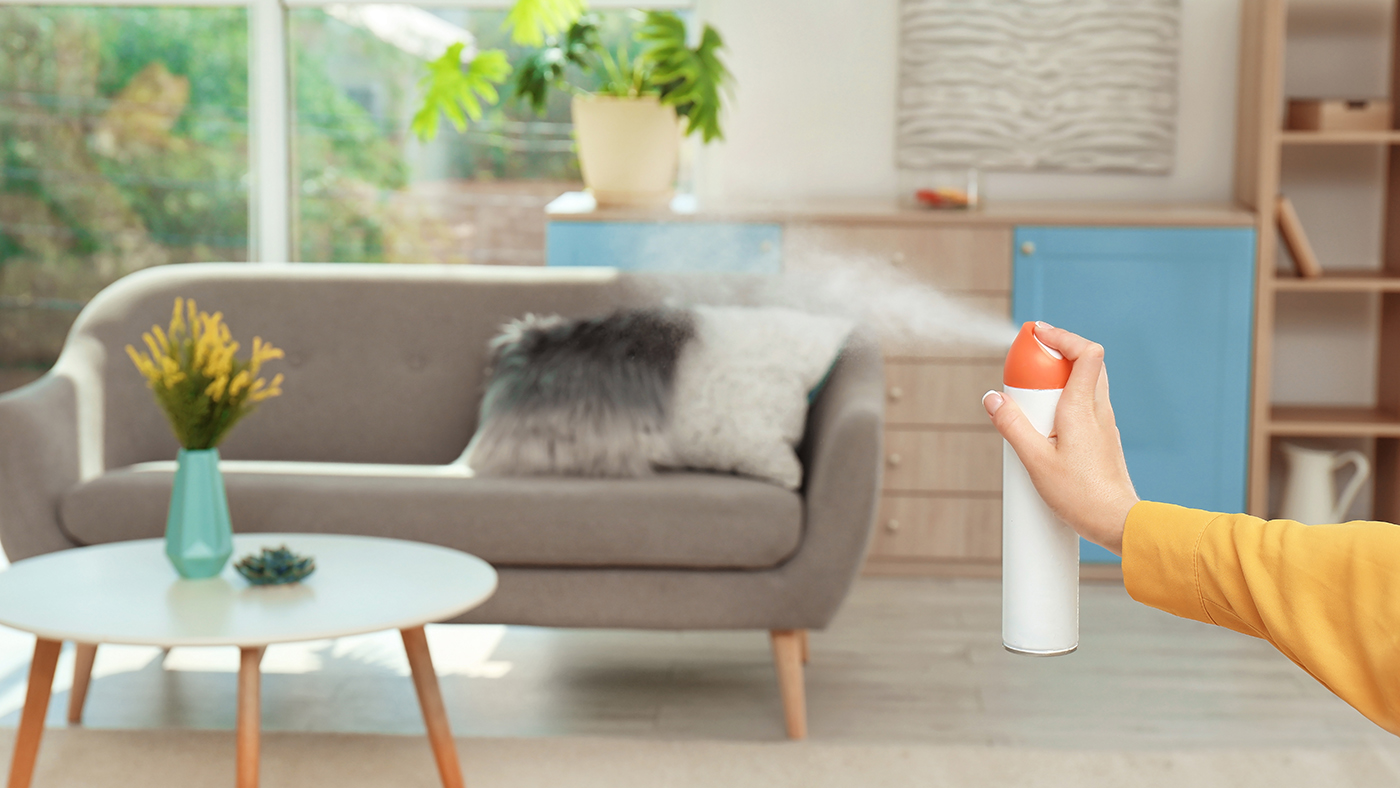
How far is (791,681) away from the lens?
2332mm

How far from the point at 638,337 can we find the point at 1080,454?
6.82 feet

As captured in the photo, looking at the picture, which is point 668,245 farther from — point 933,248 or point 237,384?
point 237,384

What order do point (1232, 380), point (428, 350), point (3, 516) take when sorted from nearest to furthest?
point (3, 516) < point (428, 350) < point (1232, 380)

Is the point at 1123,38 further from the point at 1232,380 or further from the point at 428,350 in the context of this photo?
the point at 428,350

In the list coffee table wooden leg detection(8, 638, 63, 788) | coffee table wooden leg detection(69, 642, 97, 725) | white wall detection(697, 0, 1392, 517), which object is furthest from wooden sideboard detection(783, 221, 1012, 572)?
coffee table wooden leg detection(8, 638, 63, 788)

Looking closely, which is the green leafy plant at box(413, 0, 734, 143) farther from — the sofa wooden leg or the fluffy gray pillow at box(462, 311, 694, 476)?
the sofa wooden leg

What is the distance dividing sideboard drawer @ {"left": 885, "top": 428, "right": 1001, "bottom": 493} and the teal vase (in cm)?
196

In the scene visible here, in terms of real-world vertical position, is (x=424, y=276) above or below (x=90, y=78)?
below

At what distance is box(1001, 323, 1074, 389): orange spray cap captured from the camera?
0.70m

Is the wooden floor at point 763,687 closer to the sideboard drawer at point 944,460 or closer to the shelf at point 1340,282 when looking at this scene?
the sideboard drawer at point 944,460

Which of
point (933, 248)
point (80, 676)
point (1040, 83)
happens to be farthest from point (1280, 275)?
point (80, 676)

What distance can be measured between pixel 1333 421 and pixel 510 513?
237 cm

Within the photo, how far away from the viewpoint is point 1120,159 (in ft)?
12.7

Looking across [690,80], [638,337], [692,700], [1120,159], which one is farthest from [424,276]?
[1120,159]
